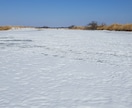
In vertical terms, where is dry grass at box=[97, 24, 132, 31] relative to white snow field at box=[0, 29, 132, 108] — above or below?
above

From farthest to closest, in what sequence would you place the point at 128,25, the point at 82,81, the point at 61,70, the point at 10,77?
1. the point at 128,25
2. the point at 61,70
3. the point at 10,77
4. the point at 82,81

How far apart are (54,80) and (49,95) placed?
4.22 ft

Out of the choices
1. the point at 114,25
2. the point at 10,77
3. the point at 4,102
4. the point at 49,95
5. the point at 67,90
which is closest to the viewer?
the point at 4,102

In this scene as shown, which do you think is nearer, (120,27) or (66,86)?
(66,86)

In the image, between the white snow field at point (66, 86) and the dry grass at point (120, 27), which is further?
the dry grass at point (120, 27)

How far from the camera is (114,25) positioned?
43000 mm

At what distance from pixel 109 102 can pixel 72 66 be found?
3.75m

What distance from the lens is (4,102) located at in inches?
168

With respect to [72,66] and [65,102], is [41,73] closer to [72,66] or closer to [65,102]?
[72,66]

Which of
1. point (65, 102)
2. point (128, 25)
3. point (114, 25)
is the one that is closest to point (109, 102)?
point (65, 102)

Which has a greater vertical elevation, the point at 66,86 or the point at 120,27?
the point at 120,27

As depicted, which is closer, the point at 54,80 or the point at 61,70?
the point at 54,80

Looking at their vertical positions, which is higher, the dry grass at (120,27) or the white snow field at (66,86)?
the dry grass at (120,27)

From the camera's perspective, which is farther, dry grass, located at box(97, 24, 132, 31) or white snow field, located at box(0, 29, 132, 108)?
dry grass, located at box(97, 24, 132, 31)
